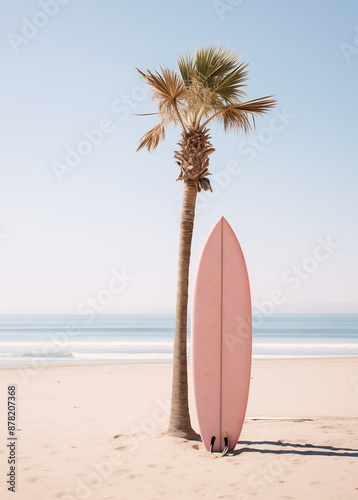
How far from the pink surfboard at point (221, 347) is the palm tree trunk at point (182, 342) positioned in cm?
17

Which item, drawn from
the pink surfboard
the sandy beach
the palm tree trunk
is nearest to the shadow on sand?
the sandy beach

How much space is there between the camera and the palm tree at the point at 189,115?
5.46 metres

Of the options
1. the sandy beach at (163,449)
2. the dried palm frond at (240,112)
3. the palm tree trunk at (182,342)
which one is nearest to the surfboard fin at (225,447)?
the sandy beach at (163,449)

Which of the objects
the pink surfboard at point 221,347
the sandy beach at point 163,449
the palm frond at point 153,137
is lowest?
the sandy beach at point 163,449

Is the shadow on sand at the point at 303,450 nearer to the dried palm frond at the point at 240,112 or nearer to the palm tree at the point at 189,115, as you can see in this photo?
the palm tree at the point at 189,115

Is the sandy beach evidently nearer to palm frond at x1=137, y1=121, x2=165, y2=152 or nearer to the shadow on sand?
the shadow on sand

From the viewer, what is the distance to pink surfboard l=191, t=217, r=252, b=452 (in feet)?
17.3

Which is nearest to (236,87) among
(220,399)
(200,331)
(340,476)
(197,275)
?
(197,275)

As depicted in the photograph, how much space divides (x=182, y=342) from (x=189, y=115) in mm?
2788

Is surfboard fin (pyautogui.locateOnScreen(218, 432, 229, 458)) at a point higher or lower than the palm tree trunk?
lower

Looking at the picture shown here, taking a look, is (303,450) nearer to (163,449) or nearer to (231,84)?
(163,449)

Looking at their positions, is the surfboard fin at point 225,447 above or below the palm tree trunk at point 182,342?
below

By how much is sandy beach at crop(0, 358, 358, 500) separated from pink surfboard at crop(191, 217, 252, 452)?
0.36m

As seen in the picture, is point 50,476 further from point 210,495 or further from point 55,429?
point 55,429
